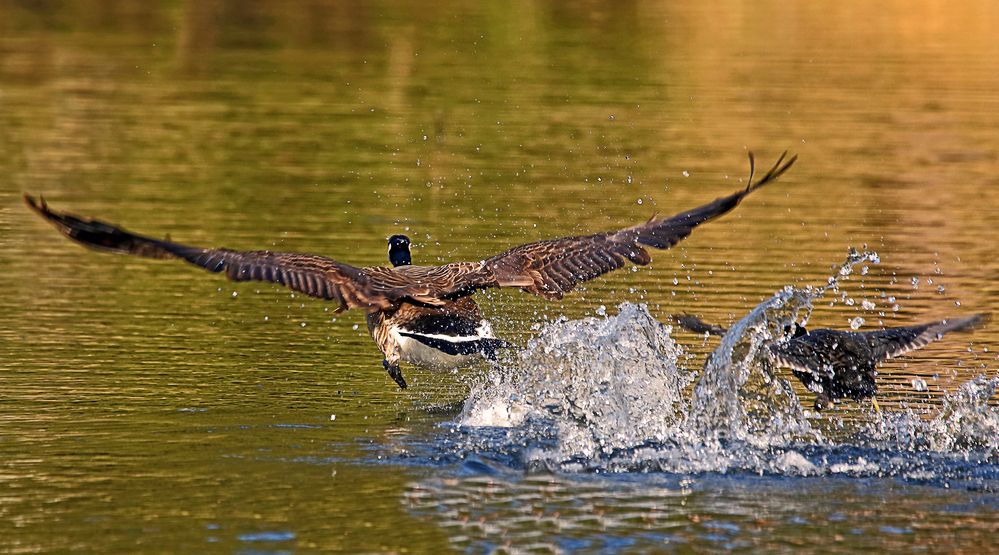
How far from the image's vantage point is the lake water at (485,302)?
8.30m

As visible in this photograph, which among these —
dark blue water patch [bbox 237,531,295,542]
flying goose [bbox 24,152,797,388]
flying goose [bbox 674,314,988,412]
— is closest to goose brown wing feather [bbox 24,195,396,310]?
flying goose [bbox 24,152,797,388]

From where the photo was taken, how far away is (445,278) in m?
10.7

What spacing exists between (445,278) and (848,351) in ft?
8.77

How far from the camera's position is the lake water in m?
8.30

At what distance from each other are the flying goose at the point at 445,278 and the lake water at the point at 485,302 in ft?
1.18

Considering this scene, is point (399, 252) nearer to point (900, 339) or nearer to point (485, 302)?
point (485, 302)

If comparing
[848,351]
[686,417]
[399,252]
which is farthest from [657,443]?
[399,252]

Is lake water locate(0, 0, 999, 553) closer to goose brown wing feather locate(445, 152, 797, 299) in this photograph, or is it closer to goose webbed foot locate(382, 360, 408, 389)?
goose webbed foot locate(382, 360, 408, 389)

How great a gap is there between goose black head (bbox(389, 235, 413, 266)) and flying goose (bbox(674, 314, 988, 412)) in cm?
300

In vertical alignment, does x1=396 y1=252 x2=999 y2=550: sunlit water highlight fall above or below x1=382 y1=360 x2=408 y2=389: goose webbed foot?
below

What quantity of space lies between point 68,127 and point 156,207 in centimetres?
554

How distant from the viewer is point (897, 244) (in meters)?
16.3

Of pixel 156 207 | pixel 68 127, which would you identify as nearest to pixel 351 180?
pixel 156 207

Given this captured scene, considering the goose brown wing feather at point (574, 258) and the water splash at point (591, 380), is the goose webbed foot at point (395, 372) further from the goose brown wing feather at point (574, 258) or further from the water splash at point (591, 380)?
the goose brown wing feather at point (574, 258)
